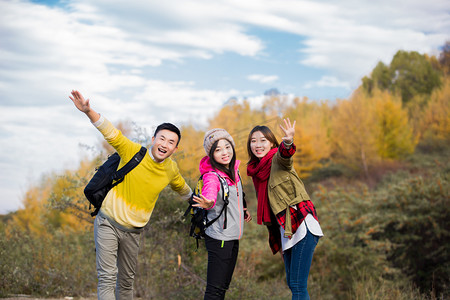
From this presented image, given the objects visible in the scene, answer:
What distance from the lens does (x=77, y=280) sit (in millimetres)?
6582

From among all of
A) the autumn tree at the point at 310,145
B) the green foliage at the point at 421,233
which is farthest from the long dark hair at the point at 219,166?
the autumn tree at the point at 310,145

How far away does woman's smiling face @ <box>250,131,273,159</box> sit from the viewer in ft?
12.3

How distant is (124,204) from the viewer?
3596 millimetres

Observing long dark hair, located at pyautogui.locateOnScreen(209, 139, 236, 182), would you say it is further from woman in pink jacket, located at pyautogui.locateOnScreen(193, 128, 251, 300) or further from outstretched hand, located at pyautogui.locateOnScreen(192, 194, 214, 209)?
outstretched hand, located at pyautogui.locateOnScreen(192, 194, 214, 209)

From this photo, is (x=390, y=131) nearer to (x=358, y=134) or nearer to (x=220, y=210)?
(x=358, y=134)

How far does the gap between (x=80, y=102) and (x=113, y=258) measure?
1.42 meters

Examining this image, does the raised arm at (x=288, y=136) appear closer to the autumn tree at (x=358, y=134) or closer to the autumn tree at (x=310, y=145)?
the autumn tree at (x=310, y=145)

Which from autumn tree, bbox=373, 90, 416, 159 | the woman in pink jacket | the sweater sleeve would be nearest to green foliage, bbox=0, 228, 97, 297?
the sweater sleeve

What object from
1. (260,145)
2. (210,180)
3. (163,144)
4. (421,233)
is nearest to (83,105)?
(163,144)

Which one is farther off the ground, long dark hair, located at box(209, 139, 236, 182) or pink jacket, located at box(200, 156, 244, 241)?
long dark hair, located at box(209, 139, 236, 182)

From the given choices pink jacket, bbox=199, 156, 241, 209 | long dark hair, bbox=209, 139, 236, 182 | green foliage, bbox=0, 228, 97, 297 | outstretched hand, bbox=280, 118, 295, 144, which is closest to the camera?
outstretched hand, bbox=280, 118, 295, 144

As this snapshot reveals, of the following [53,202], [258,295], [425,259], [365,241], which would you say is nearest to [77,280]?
[53,202]

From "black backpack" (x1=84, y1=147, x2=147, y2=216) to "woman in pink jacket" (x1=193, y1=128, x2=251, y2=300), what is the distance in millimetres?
647

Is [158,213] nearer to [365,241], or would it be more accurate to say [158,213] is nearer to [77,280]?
[77,280]
